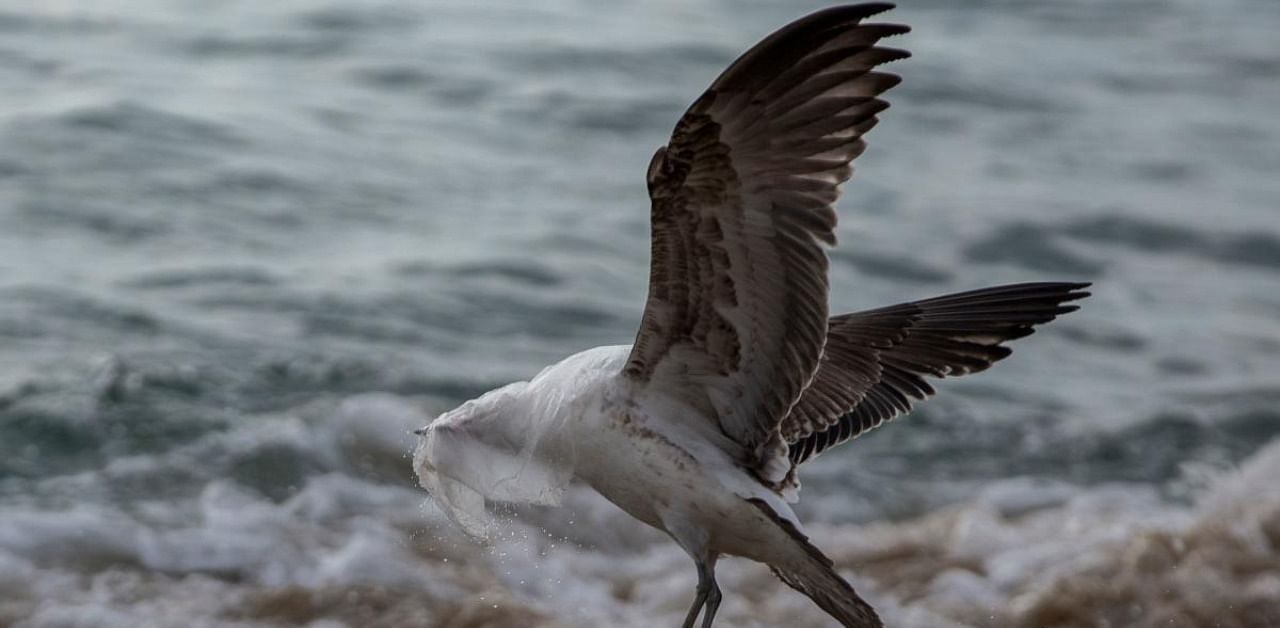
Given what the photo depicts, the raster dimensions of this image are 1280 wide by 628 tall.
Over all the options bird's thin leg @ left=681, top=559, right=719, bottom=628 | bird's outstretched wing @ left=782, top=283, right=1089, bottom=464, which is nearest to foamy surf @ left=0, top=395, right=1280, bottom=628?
bird's outstretched wing @ left=782, top=283, right=1089, bottom=464

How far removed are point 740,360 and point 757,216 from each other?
0.45 m

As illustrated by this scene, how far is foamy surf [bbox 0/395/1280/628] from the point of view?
584 cm

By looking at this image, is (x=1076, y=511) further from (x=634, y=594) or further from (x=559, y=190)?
(x=559, y=190)

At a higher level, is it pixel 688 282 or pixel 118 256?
pixel 688 282

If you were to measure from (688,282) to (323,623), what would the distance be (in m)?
2.31

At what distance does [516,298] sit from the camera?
897 cm

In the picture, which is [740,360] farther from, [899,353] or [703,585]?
[899,353]

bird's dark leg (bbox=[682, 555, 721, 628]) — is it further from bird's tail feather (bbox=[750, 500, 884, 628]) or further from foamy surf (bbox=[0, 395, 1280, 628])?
foamy surf (bbox=[0, 395, 1280, 628])

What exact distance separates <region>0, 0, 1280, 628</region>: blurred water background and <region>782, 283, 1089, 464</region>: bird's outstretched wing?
135 centimetres

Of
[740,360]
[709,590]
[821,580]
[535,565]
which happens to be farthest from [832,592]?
[535,565]

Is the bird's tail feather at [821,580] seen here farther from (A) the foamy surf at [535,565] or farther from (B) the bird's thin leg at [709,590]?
(A) the foamy surf at [535,565]

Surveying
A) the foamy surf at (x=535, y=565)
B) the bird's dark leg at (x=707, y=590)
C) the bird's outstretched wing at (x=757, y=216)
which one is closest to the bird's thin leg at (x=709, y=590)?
the bird's dark leg at (x=707, y=590)

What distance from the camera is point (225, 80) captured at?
11844 mm

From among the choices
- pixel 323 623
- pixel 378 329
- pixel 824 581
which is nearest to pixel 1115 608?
pixel 824 581
